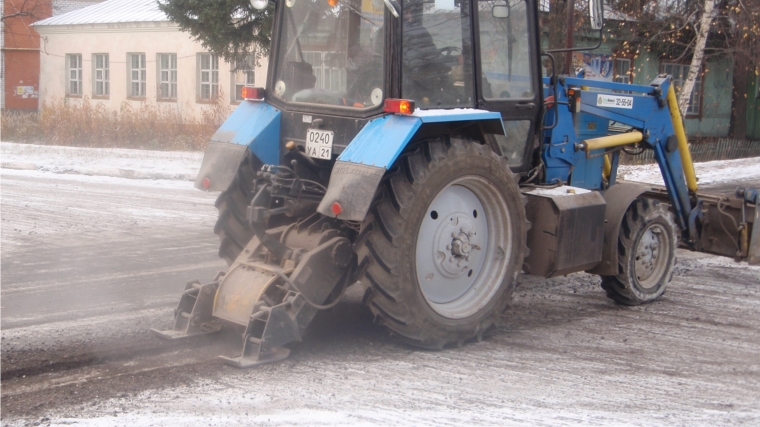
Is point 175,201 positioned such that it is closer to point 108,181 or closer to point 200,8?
point 108,181

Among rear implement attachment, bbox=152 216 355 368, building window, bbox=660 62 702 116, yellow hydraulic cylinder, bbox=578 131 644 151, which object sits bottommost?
rear implement attachment, bbox=152 216 355 368

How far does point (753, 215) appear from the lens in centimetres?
771

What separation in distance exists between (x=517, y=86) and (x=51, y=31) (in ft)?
103

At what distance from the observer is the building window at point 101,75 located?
3153cm

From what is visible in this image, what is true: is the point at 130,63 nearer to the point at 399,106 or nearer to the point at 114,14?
the point at 114,14

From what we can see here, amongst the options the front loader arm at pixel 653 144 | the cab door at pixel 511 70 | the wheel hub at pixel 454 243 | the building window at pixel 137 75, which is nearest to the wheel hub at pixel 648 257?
the front loader arm at pixel 653 144

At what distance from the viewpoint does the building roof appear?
97.2 feet

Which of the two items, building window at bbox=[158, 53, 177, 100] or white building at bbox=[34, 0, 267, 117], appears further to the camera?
building window at bbox=[158, 53, 177, 100]

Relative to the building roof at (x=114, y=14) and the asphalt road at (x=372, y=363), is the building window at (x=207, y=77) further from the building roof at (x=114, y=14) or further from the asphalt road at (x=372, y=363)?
the asphalt road at (x=372, y=363)

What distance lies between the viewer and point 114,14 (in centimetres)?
3156

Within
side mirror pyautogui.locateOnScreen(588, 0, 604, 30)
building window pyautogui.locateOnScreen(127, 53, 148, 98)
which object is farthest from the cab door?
building window pyautogui.locateOnScreen(127, 53, 148, 98)

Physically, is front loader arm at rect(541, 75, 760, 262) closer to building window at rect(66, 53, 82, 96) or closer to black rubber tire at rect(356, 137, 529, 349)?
black rubber tire at rect(356, 137, 529, 349)

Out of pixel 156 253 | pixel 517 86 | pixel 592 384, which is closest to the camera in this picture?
pixel 592 384

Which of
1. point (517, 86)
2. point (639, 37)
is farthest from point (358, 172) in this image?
point (639, 37)
